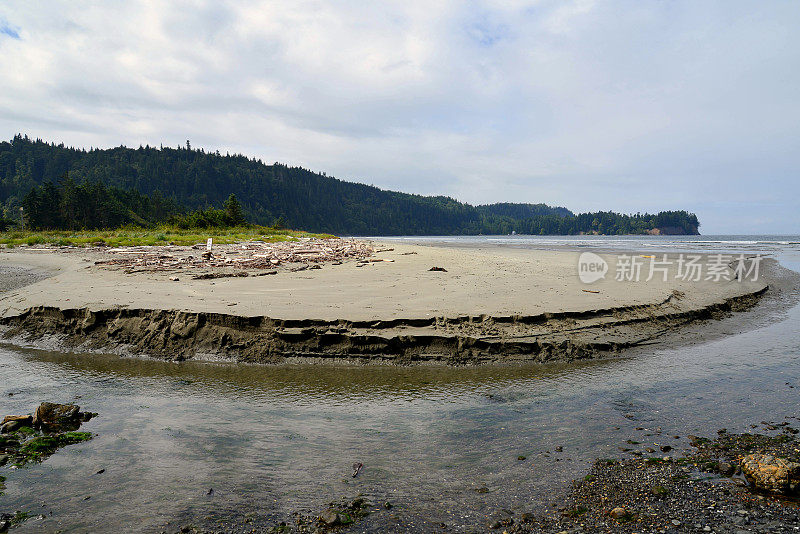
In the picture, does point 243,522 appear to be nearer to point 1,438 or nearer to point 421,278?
point 1,438

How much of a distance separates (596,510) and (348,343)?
4.36 metres

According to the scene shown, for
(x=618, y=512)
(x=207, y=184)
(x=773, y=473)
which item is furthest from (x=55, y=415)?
(x=207, y=184)

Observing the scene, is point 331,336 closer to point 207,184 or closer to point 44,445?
point 44,445

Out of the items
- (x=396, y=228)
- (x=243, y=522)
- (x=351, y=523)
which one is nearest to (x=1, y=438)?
(x=243, y=522)

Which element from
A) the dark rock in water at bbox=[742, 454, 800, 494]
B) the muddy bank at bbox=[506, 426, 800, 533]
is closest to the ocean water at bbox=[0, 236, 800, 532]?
the muddy bank at bbox=[506, 426, 800, 533]

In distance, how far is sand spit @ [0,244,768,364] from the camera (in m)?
6.41

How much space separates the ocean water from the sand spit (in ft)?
1.26

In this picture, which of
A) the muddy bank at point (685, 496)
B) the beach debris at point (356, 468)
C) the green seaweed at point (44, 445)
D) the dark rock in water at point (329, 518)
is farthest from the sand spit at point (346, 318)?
the dark rock in water at point (329, 518)

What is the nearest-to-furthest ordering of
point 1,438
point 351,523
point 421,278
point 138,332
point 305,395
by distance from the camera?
point 351,523 → point 1,438 → point 305,395 → point 138,332 → point 421,278

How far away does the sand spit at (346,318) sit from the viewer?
641 centimetres

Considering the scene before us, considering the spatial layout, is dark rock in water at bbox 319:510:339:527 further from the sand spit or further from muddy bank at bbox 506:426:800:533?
the sand spit

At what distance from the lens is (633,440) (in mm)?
3703

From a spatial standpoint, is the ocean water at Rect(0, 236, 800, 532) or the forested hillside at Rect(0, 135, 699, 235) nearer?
the ocean water at Rect(0, 236, 800, 532)

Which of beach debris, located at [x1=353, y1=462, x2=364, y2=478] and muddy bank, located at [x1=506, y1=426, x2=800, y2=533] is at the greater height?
muddy bank, located at [x1=506, y1=426, x2=800, y2=533]
